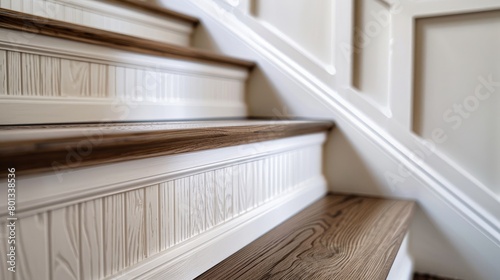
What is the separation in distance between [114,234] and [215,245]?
0.63ft

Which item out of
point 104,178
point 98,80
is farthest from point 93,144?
point 98,80

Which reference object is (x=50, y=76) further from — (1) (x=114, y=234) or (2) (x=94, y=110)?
(1) (x=114, y=234)

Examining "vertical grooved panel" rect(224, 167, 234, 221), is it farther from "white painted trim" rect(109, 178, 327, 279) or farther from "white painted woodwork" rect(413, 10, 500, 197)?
"white painted woodwork" rect(413, 10, 500, 197)

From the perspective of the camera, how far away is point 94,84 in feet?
2.34

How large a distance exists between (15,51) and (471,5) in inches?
36.9

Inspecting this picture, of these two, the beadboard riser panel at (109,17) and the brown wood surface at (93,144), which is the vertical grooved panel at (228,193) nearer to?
the brown wood surface at (93,144)

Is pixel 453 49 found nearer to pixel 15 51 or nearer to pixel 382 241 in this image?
pixel 382 241

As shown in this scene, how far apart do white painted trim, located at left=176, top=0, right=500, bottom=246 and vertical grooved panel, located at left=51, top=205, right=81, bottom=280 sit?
76 cm

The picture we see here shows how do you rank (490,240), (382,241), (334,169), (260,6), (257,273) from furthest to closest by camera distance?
(260,6), (334,169), (490,240), (382,241), (257,273)

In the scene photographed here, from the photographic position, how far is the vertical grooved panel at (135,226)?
48 centimetres

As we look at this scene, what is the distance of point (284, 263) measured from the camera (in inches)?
24.4

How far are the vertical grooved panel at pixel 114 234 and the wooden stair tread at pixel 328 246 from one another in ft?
0.49

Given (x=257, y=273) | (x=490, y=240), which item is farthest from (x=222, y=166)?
(x=490, y=240)

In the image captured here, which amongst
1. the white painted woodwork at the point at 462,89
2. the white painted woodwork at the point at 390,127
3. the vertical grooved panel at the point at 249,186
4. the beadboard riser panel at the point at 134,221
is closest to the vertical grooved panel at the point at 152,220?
the beadboard riser panel at the point at 134,221
